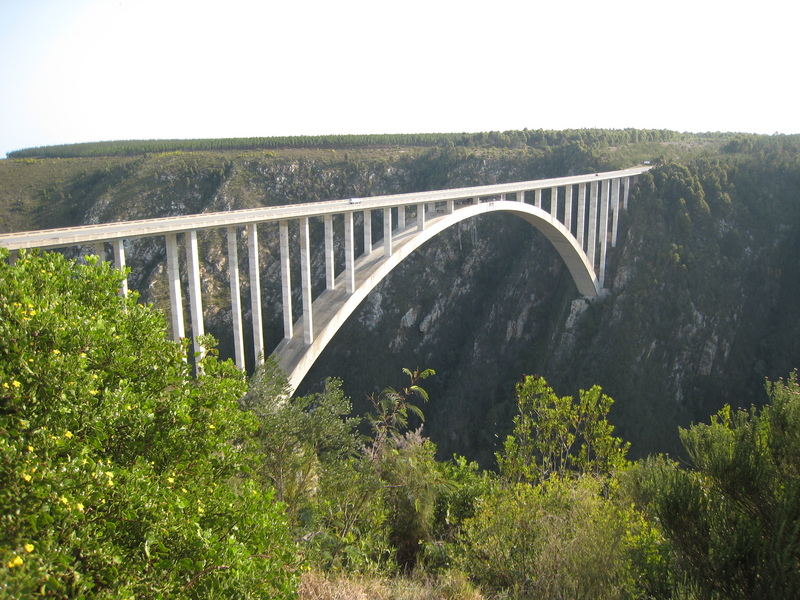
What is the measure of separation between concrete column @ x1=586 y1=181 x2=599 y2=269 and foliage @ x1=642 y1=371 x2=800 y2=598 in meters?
28.7

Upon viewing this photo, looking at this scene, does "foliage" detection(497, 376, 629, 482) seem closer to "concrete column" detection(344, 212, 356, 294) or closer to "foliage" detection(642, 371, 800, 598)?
"foliage" detection(642, 371, 800, 598)

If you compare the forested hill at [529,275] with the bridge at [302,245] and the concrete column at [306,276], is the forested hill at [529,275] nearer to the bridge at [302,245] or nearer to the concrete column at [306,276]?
the bridge at [302,245]

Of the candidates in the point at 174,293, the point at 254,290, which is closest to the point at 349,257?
the point at 254,290

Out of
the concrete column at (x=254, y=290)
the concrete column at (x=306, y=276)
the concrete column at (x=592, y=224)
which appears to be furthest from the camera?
the concrete column at (x=592, y=224)

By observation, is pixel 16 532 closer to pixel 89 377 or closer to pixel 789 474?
pixel 89 377

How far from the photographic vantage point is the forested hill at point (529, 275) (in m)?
33.2

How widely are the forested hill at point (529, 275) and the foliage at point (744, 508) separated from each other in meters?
23.3

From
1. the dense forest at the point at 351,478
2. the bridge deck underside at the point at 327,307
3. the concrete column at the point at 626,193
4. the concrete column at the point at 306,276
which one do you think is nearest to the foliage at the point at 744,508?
the dense forest at the point at 351,478

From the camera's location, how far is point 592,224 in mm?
35781

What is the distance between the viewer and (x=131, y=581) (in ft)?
15.3

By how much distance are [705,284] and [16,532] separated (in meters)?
37.5

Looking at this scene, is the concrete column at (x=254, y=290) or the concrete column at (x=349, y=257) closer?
the concrete column at (x=254, y=290)

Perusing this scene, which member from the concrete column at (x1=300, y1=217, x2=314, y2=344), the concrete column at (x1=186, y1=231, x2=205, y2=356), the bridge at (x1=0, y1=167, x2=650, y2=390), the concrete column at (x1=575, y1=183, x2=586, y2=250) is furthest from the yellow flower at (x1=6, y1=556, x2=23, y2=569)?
the concrete column at (x1=575, y1=183, x2=586, y2=250)

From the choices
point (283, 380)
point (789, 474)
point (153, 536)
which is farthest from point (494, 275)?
point (153, 536)
